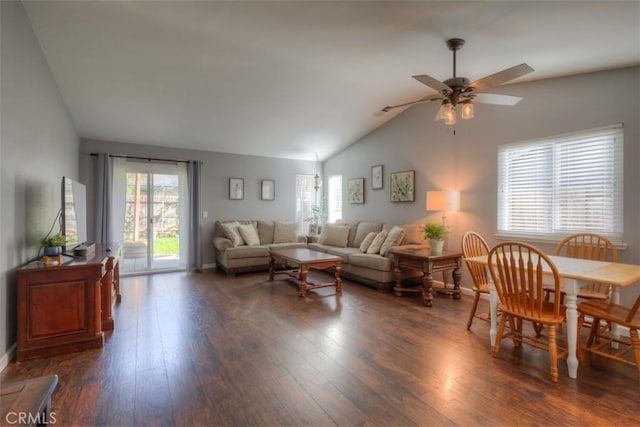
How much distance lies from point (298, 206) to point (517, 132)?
4.47m

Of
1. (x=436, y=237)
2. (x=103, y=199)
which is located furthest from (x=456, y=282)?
(x=103, y=199)

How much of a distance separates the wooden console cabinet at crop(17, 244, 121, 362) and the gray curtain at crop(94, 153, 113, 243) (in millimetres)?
2647

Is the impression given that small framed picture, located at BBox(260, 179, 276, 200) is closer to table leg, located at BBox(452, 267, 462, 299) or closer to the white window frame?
the white window frame

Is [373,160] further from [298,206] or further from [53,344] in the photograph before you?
[53,344]

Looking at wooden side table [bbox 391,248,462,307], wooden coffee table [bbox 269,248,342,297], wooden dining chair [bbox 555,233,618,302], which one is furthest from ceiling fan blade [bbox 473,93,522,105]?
wooden coffee table [bbox 269,248,342,297]

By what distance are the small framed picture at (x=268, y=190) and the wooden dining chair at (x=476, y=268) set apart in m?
4.35

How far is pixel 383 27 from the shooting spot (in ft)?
8.98

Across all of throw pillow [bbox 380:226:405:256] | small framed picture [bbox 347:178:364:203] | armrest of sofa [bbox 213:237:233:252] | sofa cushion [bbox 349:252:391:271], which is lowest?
sofa cushion [bbox 349:252:391:271]

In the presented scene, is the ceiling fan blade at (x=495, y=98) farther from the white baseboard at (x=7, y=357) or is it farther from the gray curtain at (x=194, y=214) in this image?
the gray curtain at (x=194, y=214)

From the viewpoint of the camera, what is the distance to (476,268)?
10.2 feet

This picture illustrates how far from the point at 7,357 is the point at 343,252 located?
12.9ft

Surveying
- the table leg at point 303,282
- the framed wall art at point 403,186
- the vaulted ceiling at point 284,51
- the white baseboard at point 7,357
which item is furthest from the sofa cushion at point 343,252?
the white baseboard at point 7,357

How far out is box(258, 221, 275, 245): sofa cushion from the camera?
6277 mm

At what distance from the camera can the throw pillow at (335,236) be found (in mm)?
5703
